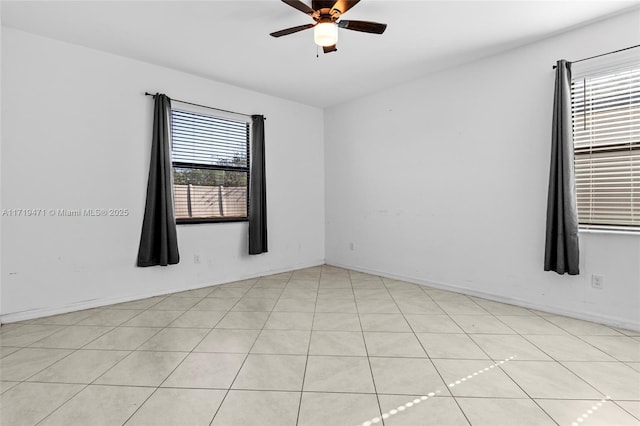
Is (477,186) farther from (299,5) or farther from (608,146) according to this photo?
(299,5)

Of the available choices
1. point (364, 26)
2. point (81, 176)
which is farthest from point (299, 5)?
point (81, 176)

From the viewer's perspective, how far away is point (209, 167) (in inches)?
167

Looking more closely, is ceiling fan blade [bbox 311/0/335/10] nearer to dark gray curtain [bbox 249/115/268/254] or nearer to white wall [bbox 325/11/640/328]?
white wall [bbox 325/11/640/328]

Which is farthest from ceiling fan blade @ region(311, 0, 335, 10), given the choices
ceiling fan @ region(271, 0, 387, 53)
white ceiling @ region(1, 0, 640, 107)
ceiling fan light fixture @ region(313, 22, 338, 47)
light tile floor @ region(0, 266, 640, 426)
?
light tile floor @ region(0, 266, 640, 426)

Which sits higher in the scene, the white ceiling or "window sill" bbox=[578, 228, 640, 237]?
the white ceiling

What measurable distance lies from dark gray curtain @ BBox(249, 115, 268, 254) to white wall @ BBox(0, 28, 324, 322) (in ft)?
1.06

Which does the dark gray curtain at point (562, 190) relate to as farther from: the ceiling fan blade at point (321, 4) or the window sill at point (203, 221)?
the window sill at point (203, 221)

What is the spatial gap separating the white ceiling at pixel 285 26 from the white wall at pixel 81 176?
0.24 metres

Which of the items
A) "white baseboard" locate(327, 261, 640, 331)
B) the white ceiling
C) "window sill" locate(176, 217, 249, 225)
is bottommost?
"white baseboard" locate(327, 261, 640, 331)

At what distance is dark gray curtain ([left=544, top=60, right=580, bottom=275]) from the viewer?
2824 millimetres

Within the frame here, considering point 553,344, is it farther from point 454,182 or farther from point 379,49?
point 379,49

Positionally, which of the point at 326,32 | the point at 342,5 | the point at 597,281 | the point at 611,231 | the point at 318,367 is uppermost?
the point at 342,5

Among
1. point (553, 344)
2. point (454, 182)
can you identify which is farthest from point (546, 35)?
point (553, 344)

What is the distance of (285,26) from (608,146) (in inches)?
124
